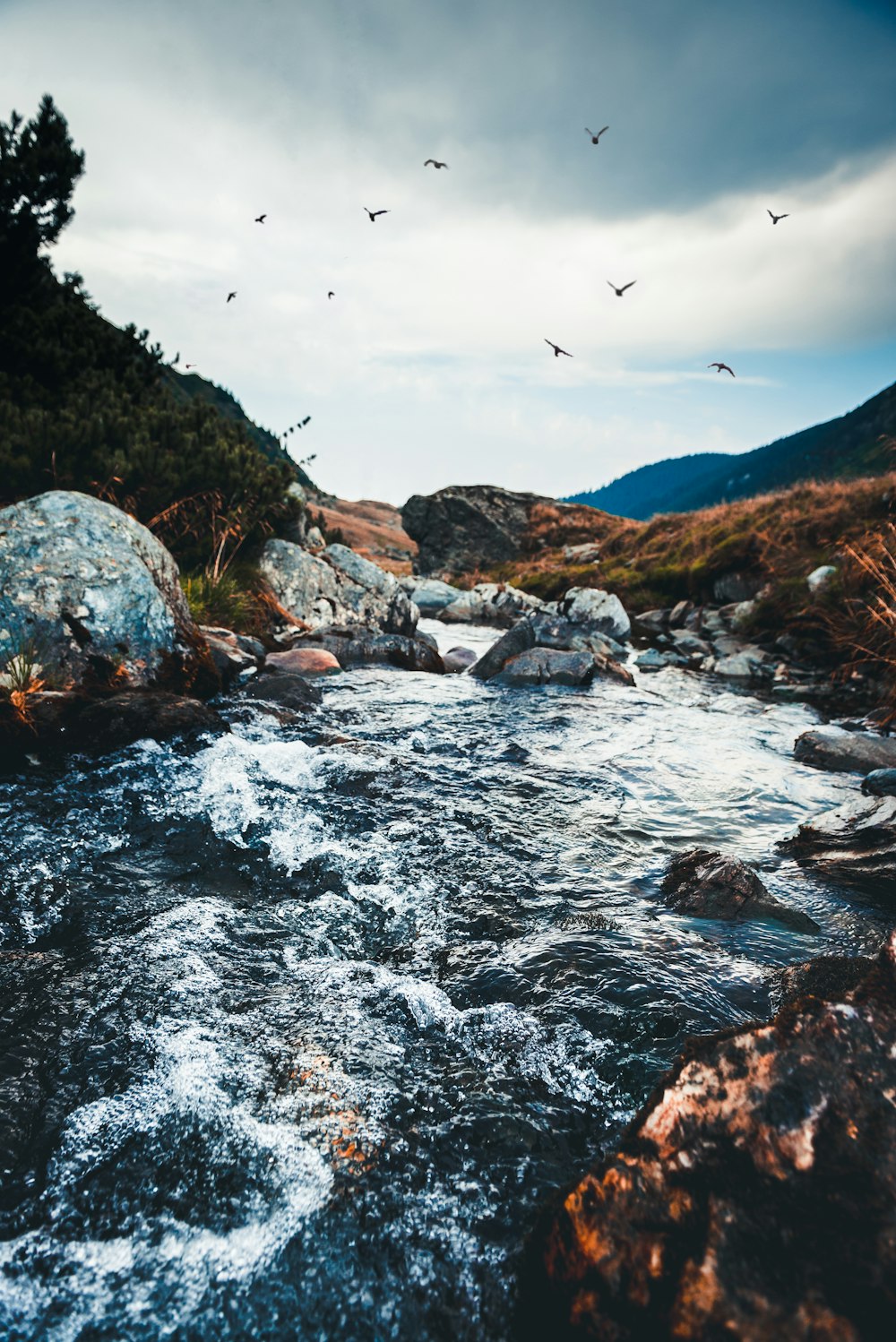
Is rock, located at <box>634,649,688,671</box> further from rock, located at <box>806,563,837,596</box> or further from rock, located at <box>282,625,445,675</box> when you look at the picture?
rock, located at <box>282,625,445,675</box>

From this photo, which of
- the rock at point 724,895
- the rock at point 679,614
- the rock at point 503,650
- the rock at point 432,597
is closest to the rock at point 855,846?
the rock at point 724,895

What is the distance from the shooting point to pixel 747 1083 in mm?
1781

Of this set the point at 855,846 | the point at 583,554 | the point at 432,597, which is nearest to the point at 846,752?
the point at 855,846

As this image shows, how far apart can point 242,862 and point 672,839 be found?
361 centimetres

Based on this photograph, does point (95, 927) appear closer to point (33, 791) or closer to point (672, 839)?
point (33, 791)

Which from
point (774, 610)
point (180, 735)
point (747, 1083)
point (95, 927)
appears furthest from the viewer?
point (774, 610)

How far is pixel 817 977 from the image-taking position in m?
2.96

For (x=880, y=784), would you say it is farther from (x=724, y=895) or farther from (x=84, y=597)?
(x=84, y=597)

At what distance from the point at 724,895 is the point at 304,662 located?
840 centimetres

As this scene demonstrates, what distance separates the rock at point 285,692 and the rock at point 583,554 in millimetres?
22706

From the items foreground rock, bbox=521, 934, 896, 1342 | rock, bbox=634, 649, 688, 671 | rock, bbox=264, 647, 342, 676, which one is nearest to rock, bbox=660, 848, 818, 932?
foreground rock, bbox=521, 934, 896, 1342

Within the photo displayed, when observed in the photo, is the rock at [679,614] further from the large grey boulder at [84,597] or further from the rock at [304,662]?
the large grey boulder at [84,597]

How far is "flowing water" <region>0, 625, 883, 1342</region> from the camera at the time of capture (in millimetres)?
1813

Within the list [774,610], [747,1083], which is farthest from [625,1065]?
[774,610]
